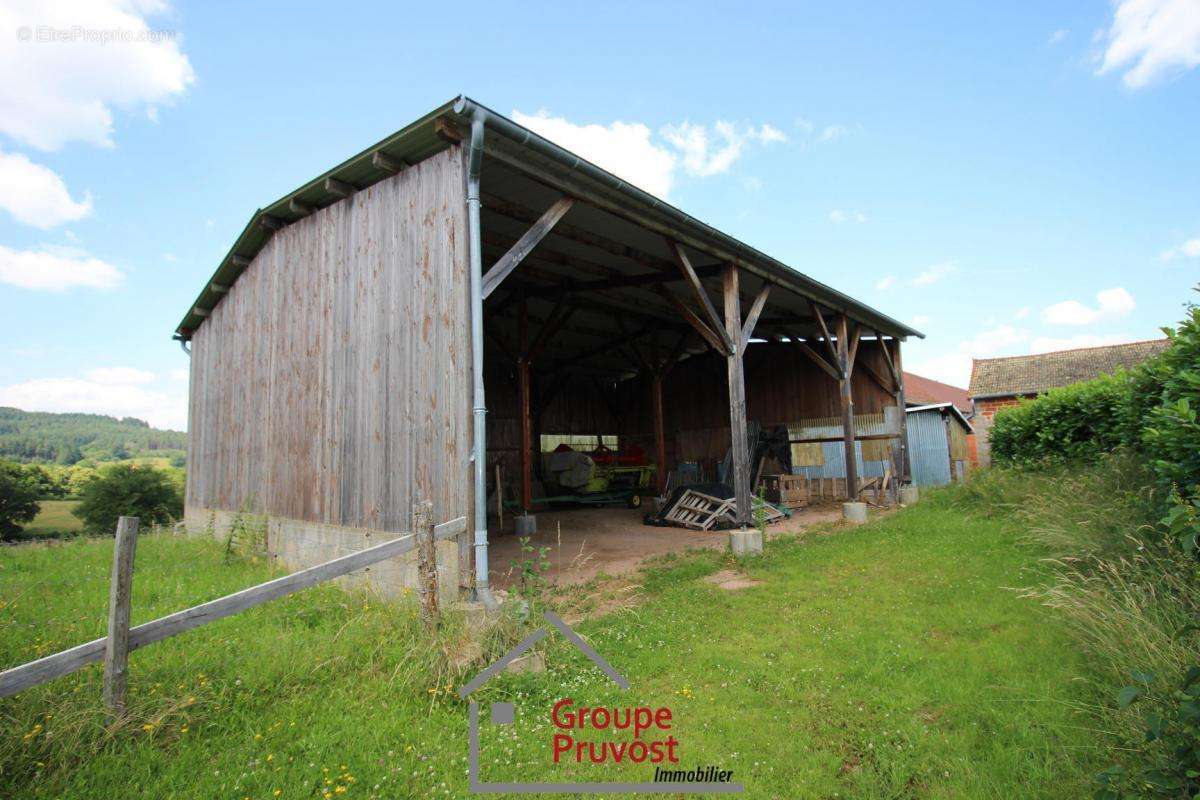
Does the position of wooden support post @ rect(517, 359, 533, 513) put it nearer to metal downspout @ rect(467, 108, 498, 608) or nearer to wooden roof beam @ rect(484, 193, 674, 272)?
wooden roof beam @ rect(484, 193, 674, 272)

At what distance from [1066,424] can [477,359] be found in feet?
33.2

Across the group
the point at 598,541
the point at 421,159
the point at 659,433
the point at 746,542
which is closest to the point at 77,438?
the point at 659,433

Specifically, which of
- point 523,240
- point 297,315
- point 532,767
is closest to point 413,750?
point 532,767

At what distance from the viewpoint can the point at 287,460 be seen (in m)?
8.17

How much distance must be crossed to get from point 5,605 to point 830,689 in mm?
6986

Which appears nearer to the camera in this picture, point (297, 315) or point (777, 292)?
point (297, 315)

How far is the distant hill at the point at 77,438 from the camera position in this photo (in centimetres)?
6166

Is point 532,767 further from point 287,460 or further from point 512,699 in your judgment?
point 287,460

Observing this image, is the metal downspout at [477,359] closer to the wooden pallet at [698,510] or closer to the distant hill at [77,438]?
the wooden pallet at [698,510]

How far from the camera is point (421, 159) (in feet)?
19.8

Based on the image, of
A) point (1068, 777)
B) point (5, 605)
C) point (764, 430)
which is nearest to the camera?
point (1068, 777)

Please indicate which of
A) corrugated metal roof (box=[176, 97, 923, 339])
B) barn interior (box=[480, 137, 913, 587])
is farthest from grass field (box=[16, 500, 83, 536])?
barn interior (box=[480, 137, 913, 587])

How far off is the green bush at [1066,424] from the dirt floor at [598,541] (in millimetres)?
3640

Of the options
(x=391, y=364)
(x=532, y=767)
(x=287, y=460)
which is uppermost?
(x=391, y=364)
